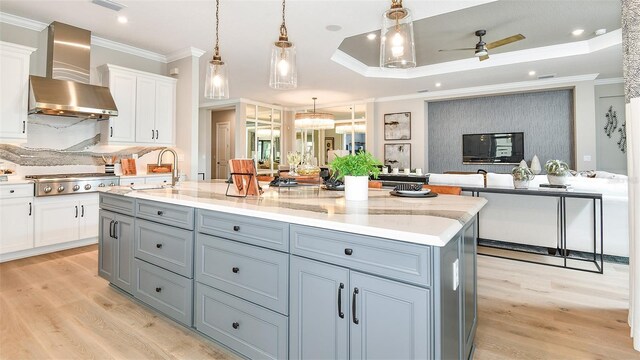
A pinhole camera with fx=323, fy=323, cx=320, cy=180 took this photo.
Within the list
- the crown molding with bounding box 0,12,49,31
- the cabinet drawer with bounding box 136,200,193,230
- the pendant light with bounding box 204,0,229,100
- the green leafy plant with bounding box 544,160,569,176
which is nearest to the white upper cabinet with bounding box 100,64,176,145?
the crown molding with bounding box 0,12,49,31

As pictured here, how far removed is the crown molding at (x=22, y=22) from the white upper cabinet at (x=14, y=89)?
0.41 meters

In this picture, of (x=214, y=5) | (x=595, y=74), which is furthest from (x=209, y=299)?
(x=595, y=74)

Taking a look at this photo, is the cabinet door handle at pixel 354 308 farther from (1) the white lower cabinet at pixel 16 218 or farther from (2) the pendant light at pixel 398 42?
(1) the white lower cabinet at pixel 16 218

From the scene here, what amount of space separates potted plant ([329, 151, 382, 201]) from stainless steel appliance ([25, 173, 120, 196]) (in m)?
3.14

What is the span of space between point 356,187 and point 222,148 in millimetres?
8590

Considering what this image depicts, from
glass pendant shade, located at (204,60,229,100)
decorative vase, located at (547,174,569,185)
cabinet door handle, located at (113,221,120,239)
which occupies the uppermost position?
glass pendant shade, located at (204,60,229,100)

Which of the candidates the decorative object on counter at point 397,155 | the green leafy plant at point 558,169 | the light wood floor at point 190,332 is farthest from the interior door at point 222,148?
the green leafy plant at point 558,169

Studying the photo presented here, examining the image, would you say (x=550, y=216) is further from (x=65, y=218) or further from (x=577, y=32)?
(x=65, y=218)

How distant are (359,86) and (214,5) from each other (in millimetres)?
4147

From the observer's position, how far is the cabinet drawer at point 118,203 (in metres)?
2.44

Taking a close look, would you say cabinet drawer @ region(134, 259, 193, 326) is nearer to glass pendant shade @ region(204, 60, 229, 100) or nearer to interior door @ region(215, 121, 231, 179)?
glass pendant shade @ region(204, 60, 229, 100)

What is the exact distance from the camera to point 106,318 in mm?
2279

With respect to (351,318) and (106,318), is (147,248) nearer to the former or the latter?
(106,318)

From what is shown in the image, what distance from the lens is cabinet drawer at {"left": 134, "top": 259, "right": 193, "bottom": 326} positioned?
6.67 ft
